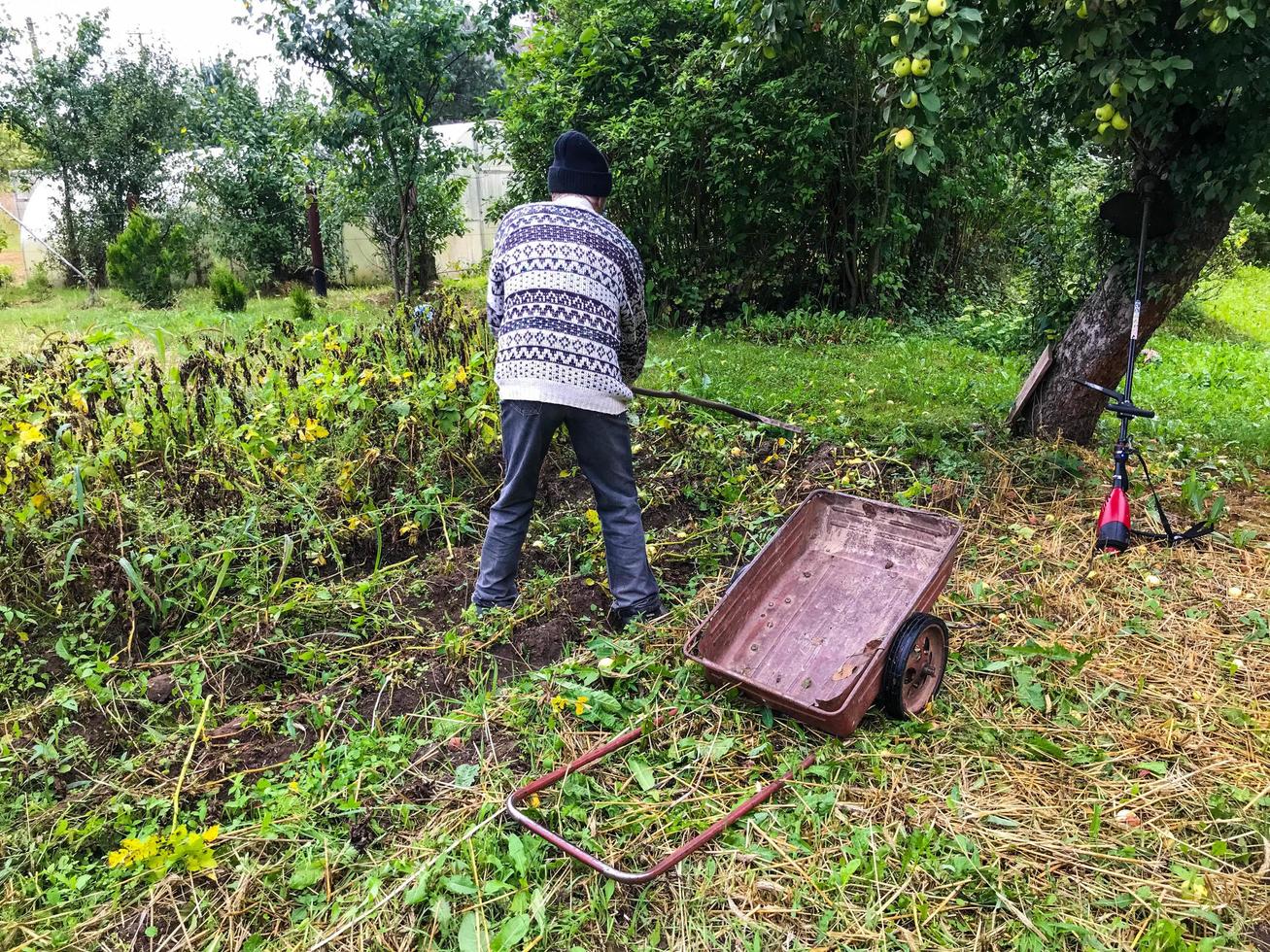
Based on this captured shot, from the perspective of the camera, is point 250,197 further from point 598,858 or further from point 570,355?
point 598,858

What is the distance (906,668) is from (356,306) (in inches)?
254

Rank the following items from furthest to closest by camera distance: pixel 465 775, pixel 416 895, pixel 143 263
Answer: pixel 143 263 < pixel 465 775 < pixel 416 895

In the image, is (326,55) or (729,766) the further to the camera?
(326,55)

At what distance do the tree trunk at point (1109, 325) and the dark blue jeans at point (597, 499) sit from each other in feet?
7.85

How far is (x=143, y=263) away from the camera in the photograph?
12.4m

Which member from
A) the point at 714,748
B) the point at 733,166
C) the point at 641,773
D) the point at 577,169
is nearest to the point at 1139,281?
the point at 577,169

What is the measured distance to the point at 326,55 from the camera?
6.99m

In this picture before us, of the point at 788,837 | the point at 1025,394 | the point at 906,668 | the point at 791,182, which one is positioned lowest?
the point at 788,837

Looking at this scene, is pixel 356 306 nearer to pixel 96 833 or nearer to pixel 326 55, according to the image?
pixel 326 55

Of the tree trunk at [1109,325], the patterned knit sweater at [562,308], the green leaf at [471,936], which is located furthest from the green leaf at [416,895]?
the tree trunk at [1109,325]

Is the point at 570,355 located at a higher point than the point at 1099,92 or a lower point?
lower

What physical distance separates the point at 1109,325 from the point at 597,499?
262 cm

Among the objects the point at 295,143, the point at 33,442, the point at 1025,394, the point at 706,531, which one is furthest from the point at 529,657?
the point at 295,143

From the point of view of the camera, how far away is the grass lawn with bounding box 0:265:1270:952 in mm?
2025
